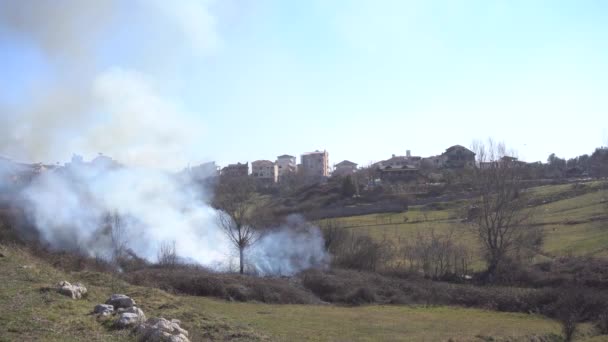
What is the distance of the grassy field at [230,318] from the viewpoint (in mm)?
13578

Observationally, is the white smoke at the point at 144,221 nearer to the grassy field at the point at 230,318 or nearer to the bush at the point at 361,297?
the bush at the point at 361,297

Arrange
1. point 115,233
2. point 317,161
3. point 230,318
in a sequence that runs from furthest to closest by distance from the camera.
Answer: point 317,161 < point 115,233 < point 230,318

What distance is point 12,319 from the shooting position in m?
13.1

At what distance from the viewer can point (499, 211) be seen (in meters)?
45.6

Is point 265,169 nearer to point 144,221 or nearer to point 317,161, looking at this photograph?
point 317,161

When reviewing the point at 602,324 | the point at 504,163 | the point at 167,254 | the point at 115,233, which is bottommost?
the point at 602,324

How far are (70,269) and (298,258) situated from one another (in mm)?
20440

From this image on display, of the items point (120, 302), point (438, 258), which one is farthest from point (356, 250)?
point (120, 302)

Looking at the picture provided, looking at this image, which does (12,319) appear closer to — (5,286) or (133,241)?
(5,286)

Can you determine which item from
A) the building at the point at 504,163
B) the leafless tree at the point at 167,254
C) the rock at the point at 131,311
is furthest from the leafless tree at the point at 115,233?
the building at the point at 504,163

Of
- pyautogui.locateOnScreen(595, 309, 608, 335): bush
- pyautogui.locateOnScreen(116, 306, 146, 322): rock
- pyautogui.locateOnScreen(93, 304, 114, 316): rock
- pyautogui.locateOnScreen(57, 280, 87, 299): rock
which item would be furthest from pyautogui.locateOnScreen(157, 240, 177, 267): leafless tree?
pyautogui.locateOnScreen(595, 309, 608, 335): bush

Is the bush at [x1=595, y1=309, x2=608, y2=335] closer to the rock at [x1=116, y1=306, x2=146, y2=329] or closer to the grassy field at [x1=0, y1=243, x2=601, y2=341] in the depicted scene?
the grassy field at [x1=0, y1=243, x2=601, y2=341]

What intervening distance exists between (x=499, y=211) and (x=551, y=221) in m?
12.6

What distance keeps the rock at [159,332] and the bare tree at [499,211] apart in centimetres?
3305
